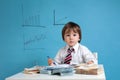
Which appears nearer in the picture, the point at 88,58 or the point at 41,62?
the point at 88,58

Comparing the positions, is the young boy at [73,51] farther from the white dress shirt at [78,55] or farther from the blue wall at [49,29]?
the blue wall at [49,29]

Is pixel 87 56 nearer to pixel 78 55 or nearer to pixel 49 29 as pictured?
pixel 78 55

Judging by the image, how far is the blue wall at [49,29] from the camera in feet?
7.13

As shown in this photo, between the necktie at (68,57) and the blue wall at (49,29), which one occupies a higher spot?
the blue wall at (49,29)

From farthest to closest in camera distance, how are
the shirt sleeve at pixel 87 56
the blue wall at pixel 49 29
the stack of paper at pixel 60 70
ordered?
the blue wall at pixel 49 29, the shirt sleeve at pixel 87 56, the stack of paper at pixel 60 70

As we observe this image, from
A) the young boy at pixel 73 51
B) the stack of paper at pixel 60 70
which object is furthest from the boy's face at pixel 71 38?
the stack of paper at pixel 60 70

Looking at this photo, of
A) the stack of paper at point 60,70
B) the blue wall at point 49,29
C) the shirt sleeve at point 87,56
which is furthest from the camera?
the blue wall at point 49,29

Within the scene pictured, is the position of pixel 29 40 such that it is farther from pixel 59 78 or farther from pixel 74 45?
pixel 59 78

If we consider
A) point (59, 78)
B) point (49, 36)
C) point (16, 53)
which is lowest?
point (59, 78)

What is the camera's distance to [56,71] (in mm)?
1257

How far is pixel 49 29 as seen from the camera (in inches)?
88.3

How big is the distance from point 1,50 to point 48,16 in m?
0.56

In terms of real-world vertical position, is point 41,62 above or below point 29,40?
below

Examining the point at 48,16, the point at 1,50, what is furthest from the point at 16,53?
the point at 48,16
